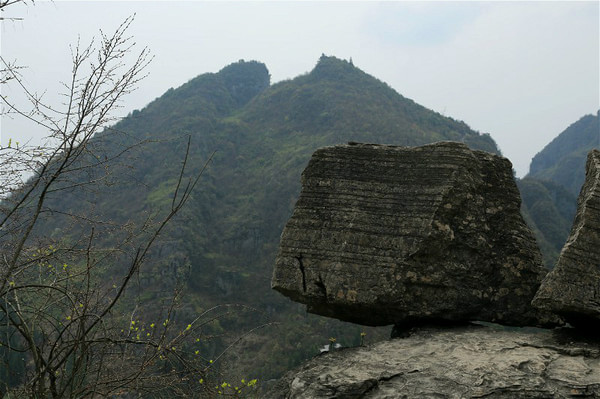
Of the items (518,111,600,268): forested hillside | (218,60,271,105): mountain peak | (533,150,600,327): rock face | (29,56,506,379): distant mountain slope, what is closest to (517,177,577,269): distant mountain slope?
(518,111,600,268): forested hillside

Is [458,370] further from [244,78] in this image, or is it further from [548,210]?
[244,78]

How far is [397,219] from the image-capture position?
198 inches

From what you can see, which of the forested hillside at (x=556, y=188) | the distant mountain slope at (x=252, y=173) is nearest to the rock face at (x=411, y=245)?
the distant mountain slope at (x=252, y=173)

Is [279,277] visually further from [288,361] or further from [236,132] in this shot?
[236,132]

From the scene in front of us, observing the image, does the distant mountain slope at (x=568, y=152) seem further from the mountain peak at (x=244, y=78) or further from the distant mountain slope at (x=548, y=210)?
the mountain peak at (x=244, y=78)

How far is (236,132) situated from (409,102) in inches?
1044

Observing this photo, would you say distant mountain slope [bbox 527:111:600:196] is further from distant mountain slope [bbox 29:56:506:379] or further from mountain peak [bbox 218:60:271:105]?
mountain peak [bbox 218:60:271:105]

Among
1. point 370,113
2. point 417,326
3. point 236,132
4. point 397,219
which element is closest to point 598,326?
point 417,326

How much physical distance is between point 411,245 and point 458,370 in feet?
4.54

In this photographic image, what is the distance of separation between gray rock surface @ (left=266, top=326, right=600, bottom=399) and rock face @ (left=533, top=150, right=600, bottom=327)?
1.00 feet

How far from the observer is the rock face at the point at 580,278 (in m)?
4.12

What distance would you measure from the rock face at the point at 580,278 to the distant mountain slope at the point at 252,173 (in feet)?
72.8

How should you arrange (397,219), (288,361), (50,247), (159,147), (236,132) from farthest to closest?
(236,132)
(159,147)
(288,361)
(397,219)
(50,247)

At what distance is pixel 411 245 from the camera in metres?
4.87
